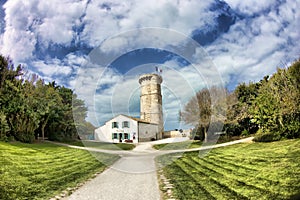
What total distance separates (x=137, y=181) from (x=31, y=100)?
18.2m

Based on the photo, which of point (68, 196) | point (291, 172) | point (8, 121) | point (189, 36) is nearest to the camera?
point (291, 172)

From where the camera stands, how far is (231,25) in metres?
10.5

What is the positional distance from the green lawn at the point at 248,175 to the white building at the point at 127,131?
21.6 meters

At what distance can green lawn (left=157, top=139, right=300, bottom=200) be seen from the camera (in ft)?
15.0

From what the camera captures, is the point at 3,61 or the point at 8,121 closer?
the point at 8,121

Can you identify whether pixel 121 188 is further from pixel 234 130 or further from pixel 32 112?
pixel 32 112

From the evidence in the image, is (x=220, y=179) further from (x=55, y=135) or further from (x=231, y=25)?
(x=55, y=135)

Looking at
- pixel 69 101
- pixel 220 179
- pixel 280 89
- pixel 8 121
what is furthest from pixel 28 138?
pixel 280 89

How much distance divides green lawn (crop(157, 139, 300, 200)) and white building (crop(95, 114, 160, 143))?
71.0 ft

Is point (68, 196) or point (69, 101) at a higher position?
point (69, 101)

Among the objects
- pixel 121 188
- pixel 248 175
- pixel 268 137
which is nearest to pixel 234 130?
pixel 268 137

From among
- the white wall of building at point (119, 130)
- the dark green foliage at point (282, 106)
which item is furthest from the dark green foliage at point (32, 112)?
the dark green foliage at point (282, 106)

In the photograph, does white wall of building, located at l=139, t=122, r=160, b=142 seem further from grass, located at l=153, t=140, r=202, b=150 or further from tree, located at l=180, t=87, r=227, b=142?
tree, located at l=180, t=87, r=227, b=142

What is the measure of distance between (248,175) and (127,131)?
2553 centimetres
